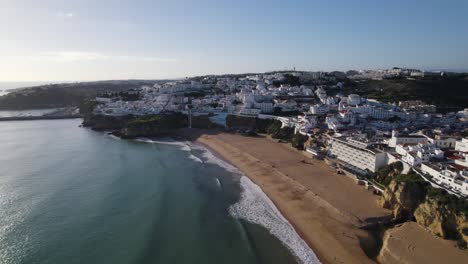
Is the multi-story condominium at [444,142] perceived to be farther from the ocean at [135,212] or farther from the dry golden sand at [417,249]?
the ocean at [135,212]

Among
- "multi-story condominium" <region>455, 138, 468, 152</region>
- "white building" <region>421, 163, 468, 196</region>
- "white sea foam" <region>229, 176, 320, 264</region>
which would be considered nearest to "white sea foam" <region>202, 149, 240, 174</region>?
"white sea foam" <region>229, 176, 320, 264</region>

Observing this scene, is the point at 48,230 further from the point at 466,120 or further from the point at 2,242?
the point at 466,120

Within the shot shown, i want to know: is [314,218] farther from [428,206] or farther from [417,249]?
[428,206]

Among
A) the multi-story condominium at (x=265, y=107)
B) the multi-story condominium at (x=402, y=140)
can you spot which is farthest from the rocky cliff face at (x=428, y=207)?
the multi-story condominium at (x=265, y=107)

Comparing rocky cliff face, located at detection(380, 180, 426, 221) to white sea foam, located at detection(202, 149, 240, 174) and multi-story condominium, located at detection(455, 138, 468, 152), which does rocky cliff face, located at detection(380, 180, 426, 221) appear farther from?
white sea foam, located at detection(202, 149, 240, 174)

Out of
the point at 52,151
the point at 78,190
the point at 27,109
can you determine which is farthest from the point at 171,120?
the point at 27,109

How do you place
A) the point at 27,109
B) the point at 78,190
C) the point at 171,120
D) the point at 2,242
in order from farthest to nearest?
the point at 27,109
the point at 171,120
the point at 78,190
the point at 2,242
